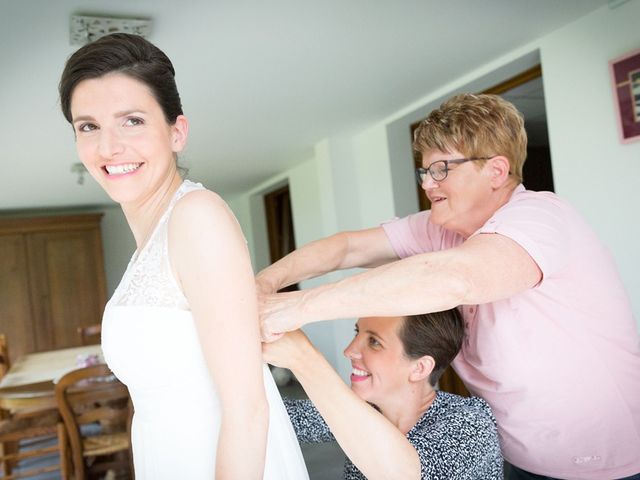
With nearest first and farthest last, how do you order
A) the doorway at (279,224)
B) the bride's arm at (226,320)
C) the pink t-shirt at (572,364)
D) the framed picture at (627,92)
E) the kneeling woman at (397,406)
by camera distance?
1. the bride's arm at (226,320)
2. the kneeling woman at (397,406)
3. the pink t-shirt at (572,364)
4. the framed picture at (627,92)
5. the doorway at (279,224)

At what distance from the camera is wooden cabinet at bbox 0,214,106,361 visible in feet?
25.3

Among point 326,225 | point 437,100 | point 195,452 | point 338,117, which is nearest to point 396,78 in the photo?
point 437,100

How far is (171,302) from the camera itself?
1.01m

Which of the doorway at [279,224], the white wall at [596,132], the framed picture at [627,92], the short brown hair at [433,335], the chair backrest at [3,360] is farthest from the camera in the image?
the doorway at [279,224]

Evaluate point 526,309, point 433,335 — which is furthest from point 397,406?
point 526,309

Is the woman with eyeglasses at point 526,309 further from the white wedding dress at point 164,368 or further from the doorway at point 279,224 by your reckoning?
the doorway at point 279,224

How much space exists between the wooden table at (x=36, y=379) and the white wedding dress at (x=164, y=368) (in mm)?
2888

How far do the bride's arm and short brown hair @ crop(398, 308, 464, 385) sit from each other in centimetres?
63

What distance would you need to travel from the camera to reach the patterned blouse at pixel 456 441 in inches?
50.9

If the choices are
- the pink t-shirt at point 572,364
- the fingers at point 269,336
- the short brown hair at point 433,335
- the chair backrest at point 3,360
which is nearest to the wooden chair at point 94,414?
the chair backrest at point 3,360

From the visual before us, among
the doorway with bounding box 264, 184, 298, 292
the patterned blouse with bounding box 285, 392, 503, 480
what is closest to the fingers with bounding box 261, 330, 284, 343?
the patterned blouse with bounding box 285, 392, 503, 480

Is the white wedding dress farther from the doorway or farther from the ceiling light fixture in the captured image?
the doorway

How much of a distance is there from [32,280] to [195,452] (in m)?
7.77

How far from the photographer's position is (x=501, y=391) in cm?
148
